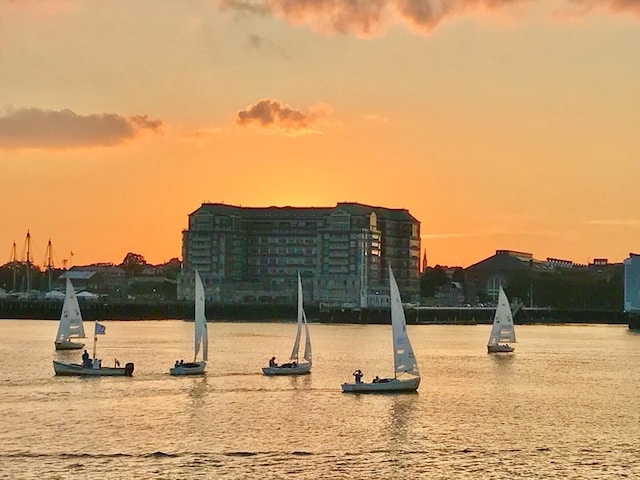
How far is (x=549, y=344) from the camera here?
589ft

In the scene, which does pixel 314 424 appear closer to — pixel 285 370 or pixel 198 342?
pixel 285 370

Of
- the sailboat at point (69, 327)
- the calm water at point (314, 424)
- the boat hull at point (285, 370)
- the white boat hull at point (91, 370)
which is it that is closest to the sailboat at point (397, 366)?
the calm water at point (314, 424)

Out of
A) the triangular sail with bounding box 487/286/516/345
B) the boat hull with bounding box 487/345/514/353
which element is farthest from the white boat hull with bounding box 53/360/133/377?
the triangular sail with bounding box 487/286/516/345

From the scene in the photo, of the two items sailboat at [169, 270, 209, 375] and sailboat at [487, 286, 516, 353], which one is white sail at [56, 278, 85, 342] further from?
sailboat at [487, 286, 516, 353]

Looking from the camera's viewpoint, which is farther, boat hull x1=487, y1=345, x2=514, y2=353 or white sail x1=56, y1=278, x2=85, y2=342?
boat hull x1=487, y1=345, x2=514, y2=353

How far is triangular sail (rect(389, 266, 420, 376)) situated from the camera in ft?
278

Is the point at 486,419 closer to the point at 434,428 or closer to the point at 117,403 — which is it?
the point at 434,428

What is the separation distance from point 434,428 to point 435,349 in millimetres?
87628

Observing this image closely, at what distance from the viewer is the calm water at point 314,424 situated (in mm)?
55469

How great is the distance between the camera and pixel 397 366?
282ft

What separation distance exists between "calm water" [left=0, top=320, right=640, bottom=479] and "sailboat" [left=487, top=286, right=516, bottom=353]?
25846 millimetres

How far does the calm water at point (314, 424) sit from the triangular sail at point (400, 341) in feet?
6.92

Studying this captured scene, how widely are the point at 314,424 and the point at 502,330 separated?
81720 millimetres

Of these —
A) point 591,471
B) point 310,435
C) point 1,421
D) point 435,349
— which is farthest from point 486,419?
point 435,349
